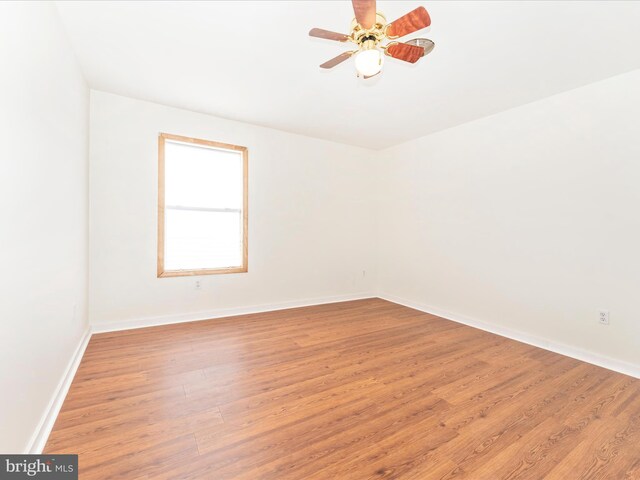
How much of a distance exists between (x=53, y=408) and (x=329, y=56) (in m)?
3.27

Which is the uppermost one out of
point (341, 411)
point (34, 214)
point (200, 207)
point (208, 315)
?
point (200, 207)

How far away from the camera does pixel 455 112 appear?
3.59 metres

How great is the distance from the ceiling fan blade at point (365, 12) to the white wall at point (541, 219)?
2654mm

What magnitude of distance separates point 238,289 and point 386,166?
3315 millimetres

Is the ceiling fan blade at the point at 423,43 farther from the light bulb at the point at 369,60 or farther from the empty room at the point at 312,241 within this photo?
the light bulb at the point at 369,60

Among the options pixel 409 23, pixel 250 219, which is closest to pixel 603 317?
pixel 409 23

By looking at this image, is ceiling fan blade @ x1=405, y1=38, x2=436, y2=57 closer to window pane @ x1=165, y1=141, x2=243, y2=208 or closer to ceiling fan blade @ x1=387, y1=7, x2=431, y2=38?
ceiling fan blade @ x1=387, y1=7, x2=431, y2=38

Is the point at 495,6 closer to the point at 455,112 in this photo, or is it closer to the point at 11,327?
the point at 455,112

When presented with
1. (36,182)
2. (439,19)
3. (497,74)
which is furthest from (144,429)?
(497,74)

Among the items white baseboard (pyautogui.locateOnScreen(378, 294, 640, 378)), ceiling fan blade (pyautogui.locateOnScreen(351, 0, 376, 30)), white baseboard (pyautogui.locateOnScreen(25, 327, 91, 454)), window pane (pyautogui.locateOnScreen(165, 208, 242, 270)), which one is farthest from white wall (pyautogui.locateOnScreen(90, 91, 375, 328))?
ceiling fan blade (pyautogui.locateOnScreen(351, 0, 376, 30))

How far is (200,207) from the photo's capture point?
3.86 meters

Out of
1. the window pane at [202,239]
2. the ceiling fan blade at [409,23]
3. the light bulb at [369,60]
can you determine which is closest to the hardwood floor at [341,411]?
the window pane at [202,239]

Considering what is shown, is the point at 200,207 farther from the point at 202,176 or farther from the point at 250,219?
the point at 250,219

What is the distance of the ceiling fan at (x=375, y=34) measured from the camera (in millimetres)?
1585
